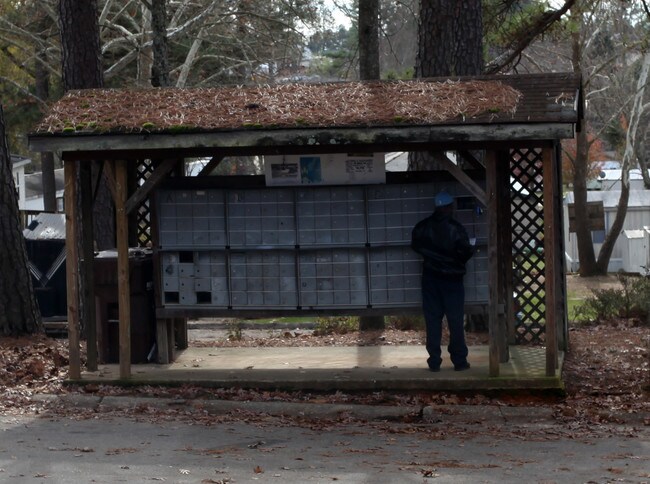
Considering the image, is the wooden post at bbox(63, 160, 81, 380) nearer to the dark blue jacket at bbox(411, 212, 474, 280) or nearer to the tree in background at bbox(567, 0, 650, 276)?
the dark blue jacket at bbox(411, 212, 474, 280)

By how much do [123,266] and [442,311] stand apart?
11.3 feet

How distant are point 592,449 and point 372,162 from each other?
A: 4.24 m

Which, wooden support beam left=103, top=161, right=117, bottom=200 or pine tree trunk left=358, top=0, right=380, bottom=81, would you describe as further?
pine tree trunk left=358, top=0, right=380, bottom=81

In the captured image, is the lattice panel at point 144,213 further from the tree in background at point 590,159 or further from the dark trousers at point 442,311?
the tree in background at point 590,159

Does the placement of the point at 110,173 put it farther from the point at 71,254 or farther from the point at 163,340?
the point at 163,340

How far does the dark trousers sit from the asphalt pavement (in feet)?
3.47

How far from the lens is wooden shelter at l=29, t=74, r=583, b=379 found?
34.8 feet

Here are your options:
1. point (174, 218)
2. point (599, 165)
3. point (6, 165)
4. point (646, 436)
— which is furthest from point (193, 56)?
Result: point (599, 165)

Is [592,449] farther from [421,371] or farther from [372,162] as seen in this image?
[372,162]

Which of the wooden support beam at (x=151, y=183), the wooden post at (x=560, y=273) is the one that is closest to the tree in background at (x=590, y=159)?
the wooden post at (x=560, y=273)

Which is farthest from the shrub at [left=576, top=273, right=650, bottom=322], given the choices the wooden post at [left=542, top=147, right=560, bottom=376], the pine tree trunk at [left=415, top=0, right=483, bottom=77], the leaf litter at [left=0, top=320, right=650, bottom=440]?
the wooden post at [left=542, top=147, right=560, bottom=376]

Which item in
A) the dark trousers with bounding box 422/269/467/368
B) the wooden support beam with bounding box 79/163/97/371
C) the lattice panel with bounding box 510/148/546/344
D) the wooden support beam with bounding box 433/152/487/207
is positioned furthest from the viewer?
the lattice panel with bounding box 510/148/546/344

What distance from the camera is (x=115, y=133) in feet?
35.7

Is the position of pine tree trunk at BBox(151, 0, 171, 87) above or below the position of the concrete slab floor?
above
